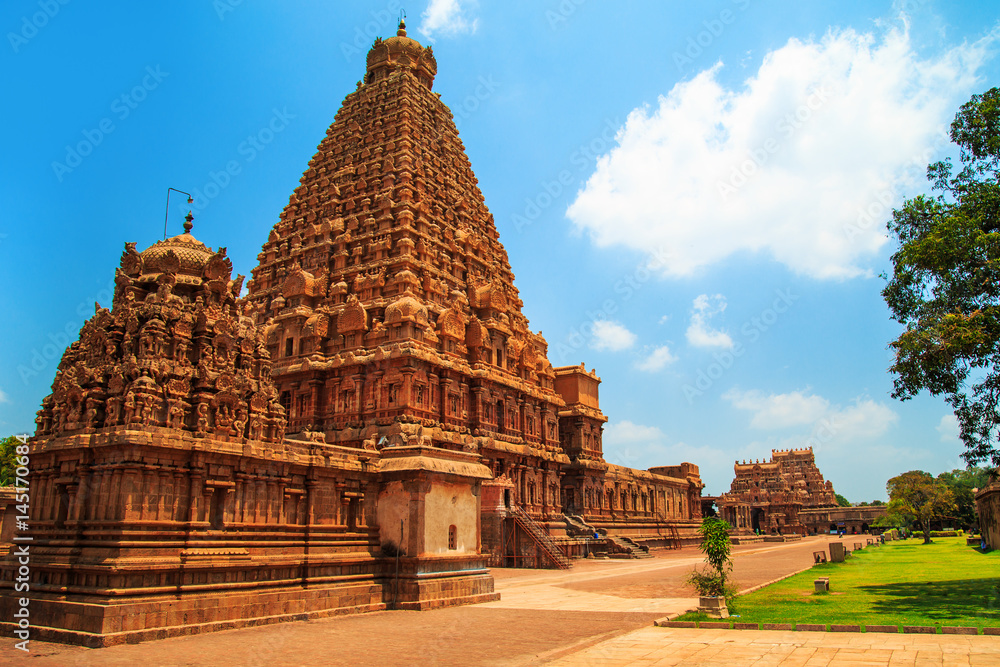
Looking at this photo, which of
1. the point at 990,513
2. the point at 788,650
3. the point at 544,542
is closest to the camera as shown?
the point at 788,650

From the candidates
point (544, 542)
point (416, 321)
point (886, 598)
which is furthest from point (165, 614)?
point (416, 321)

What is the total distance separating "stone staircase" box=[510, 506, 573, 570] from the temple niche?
74430 millimetres

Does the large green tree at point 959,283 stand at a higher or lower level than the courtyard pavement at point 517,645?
higher

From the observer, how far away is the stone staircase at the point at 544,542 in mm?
34891

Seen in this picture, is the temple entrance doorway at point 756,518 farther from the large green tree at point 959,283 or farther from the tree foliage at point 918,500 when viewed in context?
the large green tree at point 959,283

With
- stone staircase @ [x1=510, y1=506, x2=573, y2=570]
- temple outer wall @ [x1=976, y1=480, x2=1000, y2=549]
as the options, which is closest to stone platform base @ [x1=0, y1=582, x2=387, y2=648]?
stone staircase @ [x1=510, y1=506, x2=573, y2=570]

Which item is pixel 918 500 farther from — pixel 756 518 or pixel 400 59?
pixel 400 59

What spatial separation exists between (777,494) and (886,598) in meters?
99.7

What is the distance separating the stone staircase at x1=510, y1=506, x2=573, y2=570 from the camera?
34891 millimetres

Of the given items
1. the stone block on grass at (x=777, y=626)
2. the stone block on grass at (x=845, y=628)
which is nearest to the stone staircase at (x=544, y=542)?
the stone block on grass at (x=777, y=626)

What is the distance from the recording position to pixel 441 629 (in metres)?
15.7

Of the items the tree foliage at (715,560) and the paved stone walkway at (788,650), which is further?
the tree foliage at (715,560)

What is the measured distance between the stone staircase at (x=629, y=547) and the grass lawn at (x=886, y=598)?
1677cm

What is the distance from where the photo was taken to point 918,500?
2685 inches
